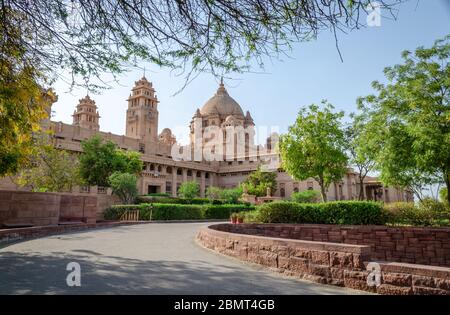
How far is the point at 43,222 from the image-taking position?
44.4 feet

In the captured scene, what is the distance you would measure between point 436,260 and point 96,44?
38.3 ft

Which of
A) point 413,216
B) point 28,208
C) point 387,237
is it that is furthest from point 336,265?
point 28,208

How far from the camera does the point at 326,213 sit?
14844 mm

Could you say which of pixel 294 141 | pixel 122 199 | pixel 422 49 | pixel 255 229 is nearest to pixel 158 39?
pixel 255 229

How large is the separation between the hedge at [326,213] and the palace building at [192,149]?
36.5 metres

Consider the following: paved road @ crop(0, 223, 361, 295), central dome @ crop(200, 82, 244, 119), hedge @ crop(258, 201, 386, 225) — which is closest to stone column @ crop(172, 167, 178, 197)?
central dome @ crop(200, 82, 244, 119)

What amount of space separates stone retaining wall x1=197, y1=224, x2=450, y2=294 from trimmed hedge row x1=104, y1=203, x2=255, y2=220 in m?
17.3

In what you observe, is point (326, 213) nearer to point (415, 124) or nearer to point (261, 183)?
point (415, 124)

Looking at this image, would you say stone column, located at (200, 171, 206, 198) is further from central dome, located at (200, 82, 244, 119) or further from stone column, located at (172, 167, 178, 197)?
central dome, located at (200, 82, 244, 119)

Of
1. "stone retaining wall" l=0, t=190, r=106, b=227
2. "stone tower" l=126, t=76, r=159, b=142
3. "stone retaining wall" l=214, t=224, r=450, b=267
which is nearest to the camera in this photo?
"stone retaining wall" l=214, t=224, r=450, b=267

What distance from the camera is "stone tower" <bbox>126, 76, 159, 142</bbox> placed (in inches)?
2828

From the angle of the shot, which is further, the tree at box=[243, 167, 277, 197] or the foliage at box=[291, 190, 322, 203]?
the tree at box=[243, 167, 277, 197]

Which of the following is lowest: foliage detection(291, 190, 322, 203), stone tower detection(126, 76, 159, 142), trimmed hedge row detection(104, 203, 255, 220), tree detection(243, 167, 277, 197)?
trimmed hedge row detection(104, 203, 255, 220)

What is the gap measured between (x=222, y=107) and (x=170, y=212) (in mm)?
62720
